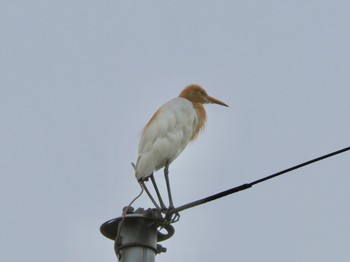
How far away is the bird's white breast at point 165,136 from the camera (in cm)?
682

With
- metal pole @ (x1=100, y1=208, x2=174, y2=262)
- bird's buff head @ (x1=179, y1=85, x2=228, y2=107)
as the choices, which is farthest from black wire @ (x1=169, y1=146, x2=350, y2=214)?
bird's buff head @ (x1=179, y1=85, x2=228, y2=107)

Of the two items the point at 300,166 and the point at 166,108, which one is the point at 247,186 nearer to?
the point at 300,166

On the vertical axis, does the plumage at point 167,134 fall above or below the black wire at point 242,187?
above

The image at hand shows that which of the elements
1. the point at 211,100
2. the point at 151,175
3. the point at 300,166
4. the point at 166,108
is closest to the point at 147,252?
the point at 300,166

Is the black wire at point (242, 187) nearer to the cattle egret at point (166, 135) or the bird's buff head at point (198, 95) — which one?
the cattle egret at point (166, 135)

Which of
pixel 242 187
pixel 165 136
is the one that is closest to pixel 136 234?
pixel 242 187

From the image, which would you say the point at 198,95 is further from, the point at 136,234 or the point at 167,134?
the point at 136,234

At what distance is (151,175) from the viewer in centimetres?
681

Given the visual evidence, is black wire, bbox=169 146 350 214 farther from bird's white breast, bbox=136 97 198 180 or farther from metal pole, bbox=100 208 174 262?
bird's white breast, bbox=136 97 198 180

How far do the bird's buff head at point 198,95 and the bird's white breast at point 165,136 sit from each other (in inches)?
32.5

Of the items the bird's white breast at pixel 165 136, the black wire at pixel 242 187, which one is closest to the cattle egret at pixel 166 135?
the bird's white breast at pixel 165 136

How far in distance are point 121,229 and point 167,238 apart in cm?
39

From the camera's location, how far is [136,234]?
164 inches

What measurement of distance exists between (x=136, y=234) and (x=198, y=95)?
4.81 m
